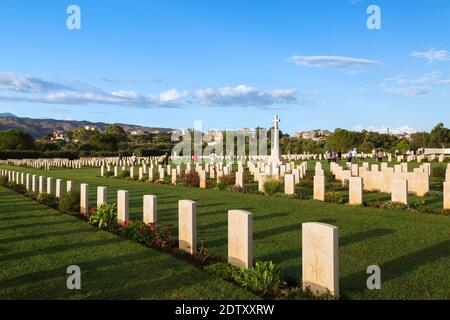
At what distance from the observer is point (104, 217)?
35.8 feet

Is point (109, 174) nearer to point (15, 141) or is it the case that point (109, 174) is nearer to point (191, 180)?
point (191, 180)

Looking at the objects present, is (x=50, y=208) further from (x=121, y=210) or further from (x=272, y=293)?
(x=272, y=293)

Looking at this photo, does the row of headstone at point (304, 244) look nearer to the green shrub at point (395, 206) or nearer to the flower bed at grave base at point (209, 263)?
the flower bed at grave base at point (209, 263)

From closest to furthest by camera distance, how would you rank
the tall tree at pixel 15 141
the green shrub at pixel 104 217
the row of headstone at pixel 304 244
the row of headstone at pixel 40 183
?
the row of headstone at pixel 304 244 → the green shrub at pixel 104 217 → the row of headstone at pixel 40 183 → the tall tree at pixel 15 141

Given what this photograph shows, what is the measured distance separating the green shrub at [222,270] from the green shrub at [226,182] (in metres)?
13.5

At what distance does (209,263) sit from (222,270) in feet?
2.73

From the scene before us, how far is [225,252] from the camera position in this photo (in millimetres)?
8156

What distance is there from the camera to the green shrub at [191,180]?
2295cm

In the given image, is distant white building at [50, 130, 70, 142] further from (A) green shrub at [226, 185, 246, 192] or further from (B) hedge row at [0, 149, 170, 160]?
(A) green shrub at [226, 185, 246, 192]

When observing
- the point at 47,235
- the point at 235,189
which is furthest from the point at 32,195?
the point at 47,235

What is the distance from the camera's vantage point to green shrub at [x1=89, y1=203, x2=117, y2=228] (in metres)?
10.8

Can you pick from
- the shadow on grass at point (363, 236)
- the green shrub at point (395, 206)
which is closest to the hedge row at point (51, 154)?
the green shrub at point (395, 206)

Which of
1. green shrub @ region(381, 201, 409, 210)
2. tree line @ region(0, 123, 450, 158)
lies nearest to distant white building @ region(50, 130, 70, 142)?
tree line @ region(0, 123, 450, 158)
